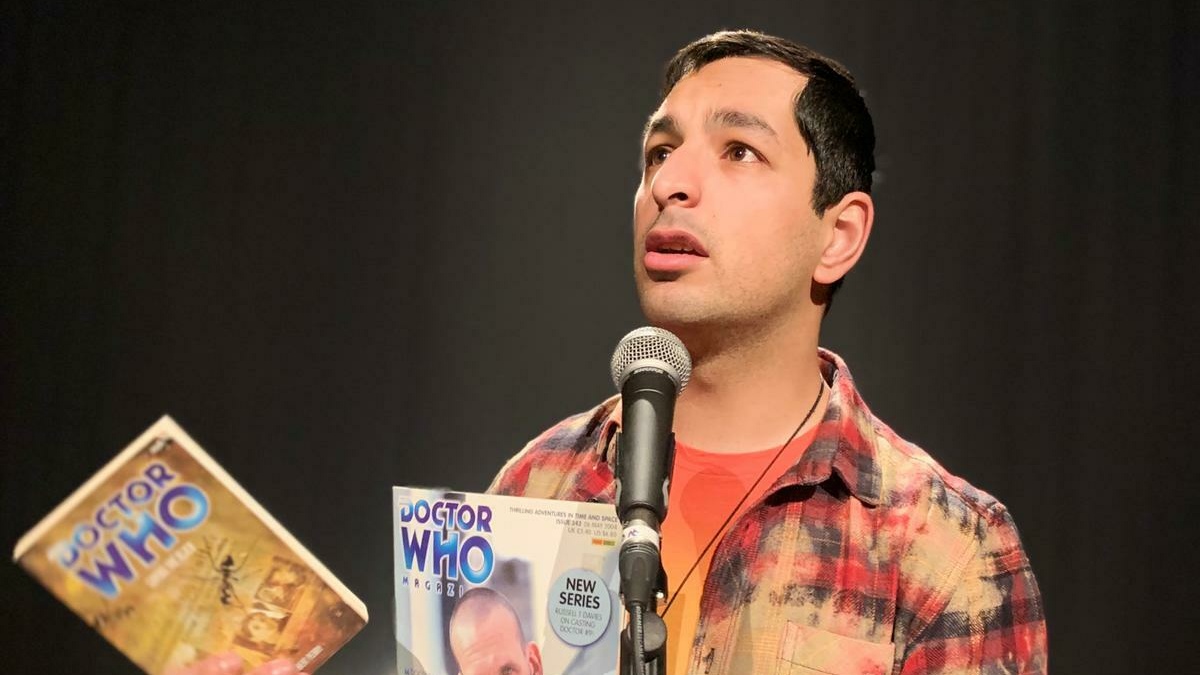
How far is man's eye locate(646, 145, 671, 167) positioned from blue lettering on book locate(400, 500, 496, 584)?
0.70 metres

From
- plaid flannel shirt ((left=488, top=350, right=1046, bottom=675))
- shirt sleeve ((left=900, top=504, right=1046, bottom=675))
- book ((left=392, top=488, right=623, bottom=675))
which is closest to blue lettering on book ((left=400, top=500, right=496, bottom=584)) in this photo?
book ((left=392, top=488, right=623, bottom=675))

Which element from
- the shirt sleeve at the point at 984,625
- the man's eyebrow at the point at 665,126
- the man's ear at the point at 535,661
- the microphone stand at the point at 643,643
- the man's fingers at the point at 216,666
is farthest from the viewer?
the man's eyebrow at the point at 665,126

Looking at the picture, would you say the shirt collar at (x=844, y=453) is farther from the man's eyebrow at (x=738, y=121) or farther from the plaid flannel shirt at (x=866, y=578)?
the man's eyebrow at (x=738, y=121)

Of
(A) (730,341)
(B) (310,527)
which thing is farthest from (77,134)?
(A) (730,341)

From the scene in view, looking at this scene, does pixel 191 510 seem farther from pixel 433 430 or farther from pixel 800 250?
pixel 433 430

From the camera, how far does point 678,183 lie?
1507 millimetres

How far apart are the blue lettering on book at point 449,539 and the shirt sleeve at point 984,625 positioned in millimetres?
609

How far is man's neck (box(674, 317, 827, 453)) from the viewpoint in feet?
5.18

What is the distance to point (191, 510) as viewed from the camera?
1.04 meters

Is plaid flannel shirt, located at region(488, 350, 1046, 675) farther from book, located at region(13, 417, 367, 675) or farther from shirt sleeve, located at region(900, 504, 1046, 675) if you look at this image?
book, located at region(13, 417, 367, 675)

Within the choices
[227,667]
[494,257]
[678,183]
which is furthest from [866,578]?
[494,257]

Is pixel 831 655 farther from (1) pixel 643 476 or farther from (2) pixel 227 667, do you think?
(2) pixel 227 667

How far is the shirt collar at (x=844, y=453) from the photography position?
148cm

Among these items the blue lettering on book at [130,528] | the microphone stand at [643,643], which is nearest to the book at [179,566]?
the blue lettering on book at [130,528]
